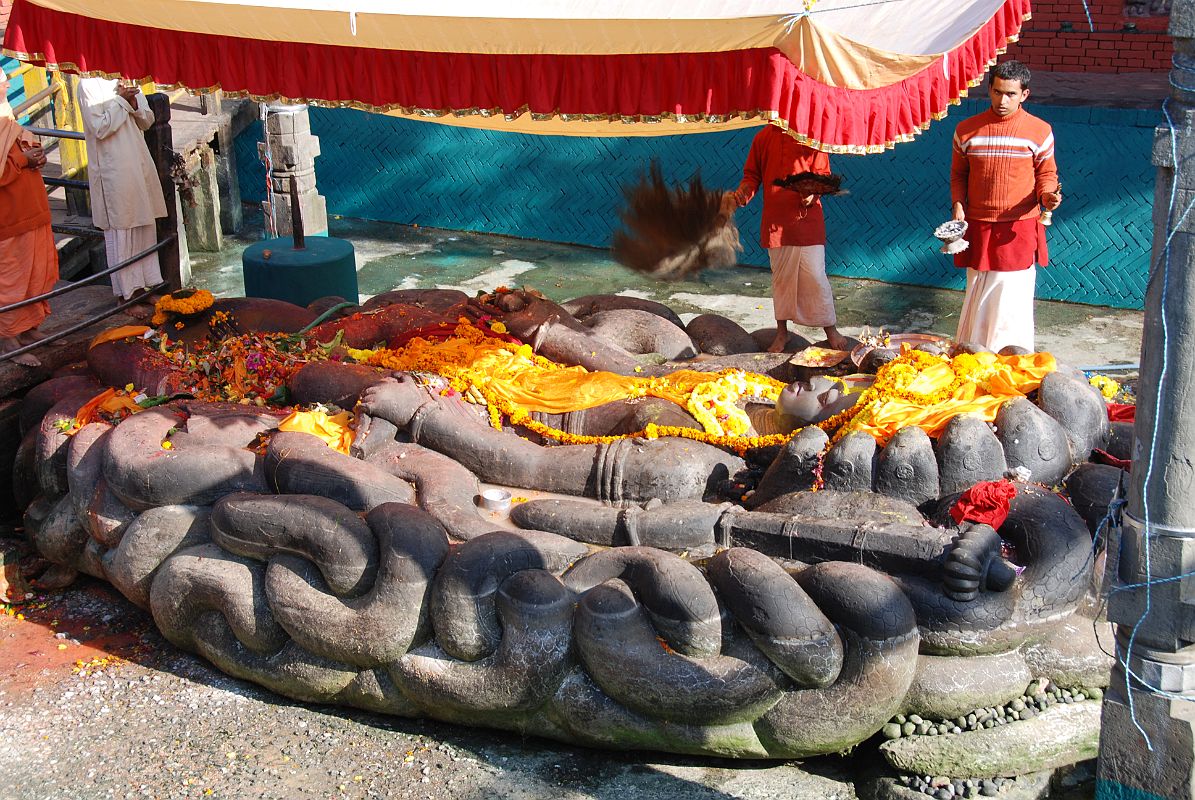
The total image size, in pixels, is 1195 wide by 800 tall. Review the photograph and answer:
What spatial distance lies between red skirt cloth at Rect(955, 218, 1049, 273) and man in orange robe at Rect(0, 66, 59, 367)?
5441 millimetres

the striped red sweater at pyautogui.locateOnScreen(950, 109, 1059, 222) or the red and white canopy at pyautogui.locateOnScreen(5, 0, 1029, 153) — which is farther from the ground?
the red and white canopy at pyautogui.locateOnScreen(5, 0, 1029, 153)

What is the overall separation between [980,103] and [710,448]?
5550 millimetres

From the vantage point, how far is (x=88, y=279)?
748cm

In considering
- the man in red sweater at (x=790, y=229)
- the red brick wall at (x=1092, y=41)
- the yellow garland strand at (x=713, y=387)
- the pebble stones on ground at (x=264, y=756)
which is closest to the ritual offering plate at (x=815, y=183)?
the man in red sweater at (x=790, y=229)

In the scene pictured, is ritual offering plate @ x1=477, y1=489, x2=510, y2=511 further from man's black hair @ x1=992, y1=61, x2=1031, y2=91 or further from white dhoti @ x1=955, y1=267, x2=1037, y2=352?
man's black hair @ x1=992, y1=61, x2=1031, y2=91

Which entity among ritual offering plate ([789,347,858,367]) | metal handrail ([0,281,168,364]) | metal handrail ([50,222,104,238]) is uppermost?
metal handrail ([50,222,104,238])

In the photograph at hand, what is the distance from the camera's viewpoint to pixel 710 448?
6.28 m

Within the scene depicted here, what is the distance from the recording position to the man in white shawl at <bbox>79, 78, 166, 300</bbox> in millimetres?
8094

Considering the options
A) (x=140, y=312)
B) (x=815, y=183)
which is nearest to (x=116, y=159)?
(x=140, y=312)

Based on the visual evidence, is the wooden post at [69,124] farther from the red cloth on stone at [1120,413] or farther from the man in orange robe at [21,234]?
the red cloth on stone at [1120,413]

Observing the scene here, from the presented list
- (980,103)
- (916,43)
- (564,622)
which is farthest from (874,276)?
(564,622)

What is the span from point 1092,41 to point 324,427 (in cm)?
865

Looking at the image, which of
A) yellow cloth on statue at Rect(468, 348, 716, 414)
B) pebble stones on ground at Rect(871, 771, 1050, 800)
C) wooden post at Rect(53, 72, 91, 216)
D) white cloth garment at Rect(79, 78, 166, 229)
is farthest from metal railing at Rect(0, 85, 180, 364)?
pebble stones on ground at Rect(871, 771, 1050, 800)

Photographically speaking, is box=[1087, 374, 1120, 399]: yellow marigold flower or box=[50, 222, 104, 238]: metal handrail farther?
box=[50, 222, 104, 238]: metal handrail
